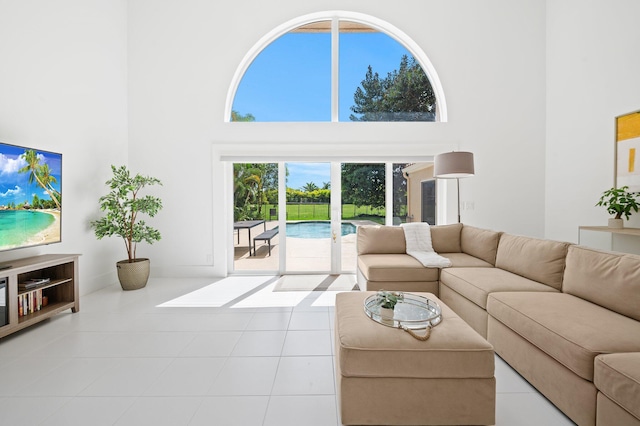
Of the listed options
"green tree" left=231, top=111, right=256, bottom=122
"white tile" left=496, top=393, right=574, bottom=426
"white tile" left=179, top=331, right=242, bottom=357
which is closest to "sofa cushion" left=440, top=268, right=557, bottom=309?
"white tile" left=496, top=393, right=574, bottom=426

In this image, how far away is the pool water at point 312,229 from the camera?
4.68 meters

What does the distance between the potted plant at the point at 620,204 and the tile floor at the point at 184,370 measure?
2.47 metres

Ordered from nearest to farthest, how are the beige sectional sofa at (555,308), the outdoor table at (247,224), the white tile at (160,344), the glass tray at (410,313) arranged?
the beige sectional sofa at (555,308)
the glass tray at (410,313)
the white tile at (160,344)
the outdoor table at (247,224)

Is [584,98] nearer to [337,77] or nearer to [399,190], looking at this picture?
[399,190]

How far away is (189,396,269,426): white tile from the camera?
1503 millimetres

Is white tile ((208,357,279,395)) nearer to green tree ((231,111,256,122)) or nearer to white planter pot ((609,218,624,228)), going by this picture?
green tree ((231,111,256,122))

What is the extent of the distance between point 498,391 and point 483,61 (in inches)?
180

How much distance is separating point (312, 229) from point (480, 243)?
237cm

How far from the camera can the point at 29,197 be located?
2.69 m

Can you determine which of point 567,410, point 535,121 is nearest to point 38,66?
point 567,410

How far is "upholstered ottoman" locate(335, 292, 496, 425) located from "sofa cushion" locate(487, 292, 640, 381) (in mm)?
411

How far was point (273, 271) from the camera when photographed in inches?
183

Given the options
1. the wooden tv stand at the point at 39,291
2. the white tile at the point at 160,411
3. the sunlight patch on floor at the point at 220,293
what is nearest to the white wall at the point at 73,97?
the wooden tv stand at the point at 39,291

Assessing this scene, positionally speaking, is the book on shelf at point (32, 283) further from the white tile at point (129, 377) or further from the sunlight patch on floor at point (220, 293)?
the white tile at point (129, 377)
